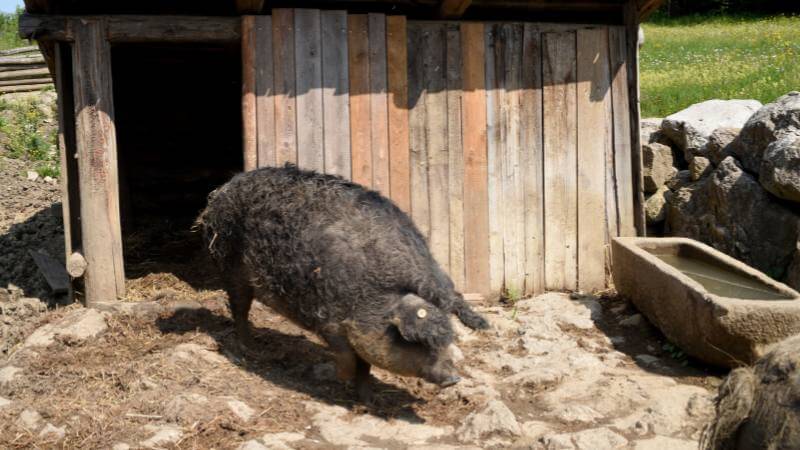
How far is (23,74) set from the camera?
14.2 meters

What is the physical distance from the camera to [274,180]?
615 cm

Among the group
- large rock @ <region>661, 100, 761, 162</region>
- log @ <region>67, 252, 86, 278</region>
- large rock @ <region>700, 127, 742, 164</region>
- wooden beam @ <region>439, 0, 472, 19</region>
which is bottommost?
log @ <region>67, 252, 86, 278</region>

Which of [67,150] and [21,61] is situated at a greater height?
[21,61]

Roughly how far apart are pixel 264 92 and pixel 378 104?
0.97 metres

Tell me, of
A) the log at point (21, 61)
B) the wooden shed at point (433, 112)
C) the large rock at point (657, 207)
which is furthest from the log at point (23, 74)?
the large rock at point (657, 207)

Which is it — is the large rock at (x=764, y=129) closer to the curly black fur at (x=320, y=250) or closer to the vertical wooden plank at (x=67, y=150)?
the curly black fur at (x=320, y=250)

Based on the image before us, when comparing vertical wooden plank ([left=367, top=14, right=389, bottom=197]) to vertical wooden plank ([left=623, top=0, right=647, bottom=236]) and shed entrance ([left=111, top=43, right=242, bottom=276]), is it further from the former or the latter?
shed entrance ([left=111, top=43, right=242, bottom=276])

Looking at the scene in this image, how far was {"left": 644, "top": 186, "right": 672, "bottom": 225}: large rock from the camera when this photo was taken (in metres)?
8.62

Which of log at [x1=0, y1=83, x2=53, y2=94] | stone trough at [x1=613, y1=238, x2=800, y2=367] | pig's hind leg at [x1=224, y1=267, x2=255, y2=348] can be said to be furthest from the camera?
log at [x1=0, y1=83, x2=53, y2=94]

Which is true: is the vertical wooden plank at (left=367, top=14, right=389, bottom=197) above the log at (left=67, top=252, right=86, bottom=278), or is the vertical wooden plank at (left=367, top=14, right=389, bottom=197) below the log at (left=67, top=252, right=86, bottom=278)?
above

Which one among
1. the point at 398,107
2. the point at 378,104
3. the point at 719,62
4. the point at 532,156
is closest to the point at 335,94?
the point at 378,104

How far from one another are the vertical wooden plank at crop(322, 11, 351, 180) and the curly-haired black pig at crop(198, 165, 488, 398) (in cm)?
110

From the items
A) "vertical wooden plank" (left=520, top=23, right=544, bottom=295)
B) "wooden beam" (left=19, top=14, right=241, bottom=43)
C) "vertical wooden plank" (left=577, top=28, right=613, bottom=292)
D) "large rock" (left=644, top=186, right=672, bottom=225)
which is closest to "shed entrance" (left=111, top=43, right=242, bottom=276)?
"wooden beam" (left=19, top=14, right=241, bottom=43)

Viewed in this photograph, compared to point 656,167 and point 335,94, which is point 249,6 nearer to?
point 335,94
